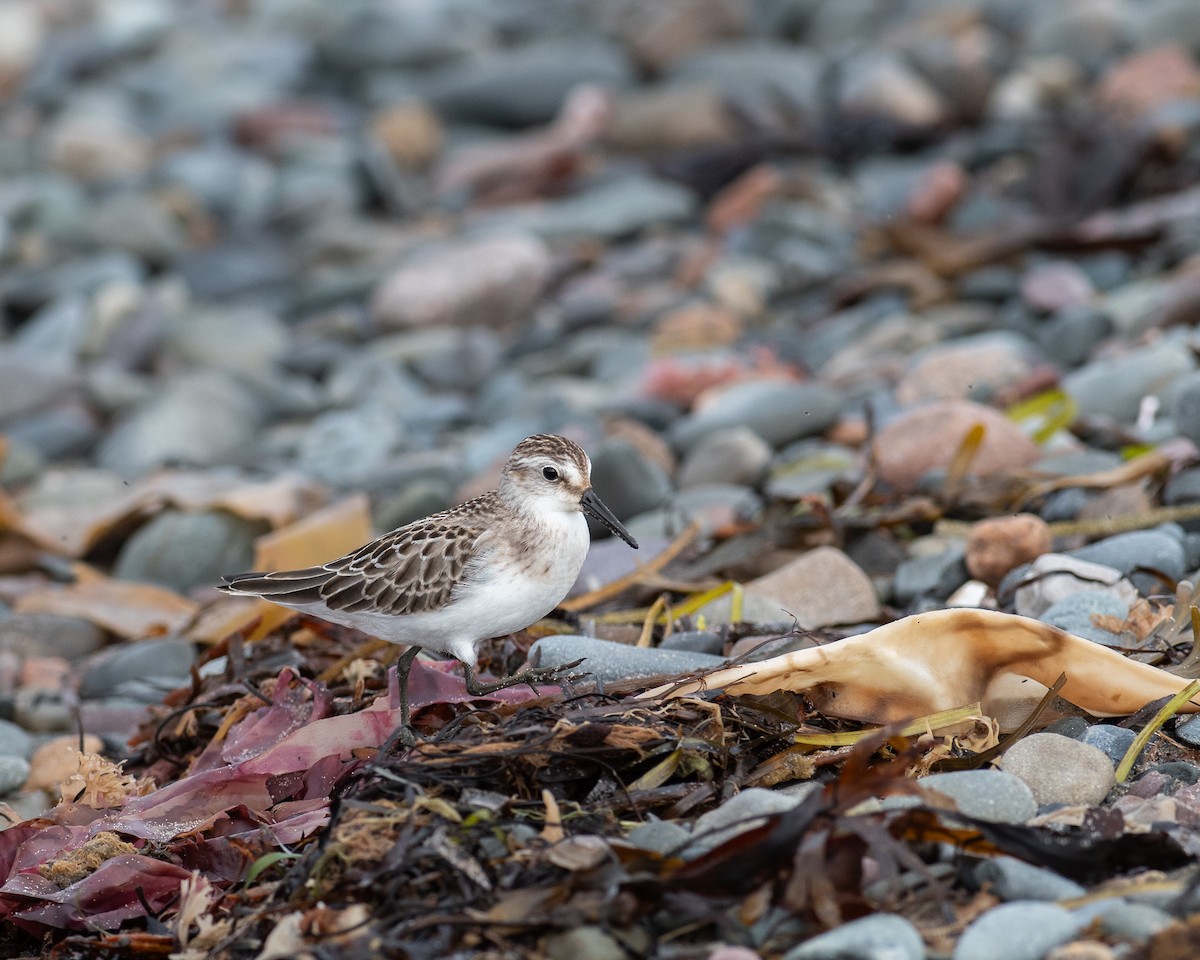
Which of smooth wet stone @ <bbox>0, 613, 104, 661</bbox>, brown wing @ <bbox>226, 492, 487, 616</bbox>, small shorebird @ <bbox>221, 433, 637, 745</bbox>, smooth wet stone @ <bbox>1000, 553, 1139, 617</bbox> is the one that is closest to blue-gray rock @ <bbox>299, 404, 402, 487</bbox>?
smooth wet stone @ <bbox>0, 613, 104, 661</bbox>

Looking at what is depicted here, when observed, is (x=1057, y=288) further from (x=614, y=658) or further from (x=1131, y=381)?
(x=614, y=658)

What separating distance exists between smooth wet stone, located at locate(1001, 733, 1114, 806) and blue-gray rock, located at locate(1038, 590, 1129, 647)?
0.80 meters

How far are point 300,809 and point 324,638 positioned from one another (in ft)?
4.84

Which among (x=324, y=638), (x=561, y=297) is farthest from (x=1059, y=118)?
(x=324, y=638)

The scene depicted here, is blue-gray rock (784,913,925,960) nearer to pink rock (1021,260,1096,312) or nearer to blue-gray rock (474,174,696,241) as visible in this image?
pink rock (1021,260,1096,312)

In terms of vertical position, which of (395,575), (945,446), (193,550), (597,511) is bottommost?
(193,550)

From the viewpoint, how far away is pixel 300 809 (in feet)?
13.5

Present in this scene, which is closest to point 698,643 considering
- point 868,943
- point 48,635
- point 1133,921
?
point 868,943

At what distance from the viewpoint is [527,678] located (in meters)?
4.30

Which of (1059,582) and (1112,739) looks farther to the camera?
(1059,582)

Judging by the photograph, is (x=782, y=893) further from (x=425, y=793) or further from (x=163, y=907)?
(x=163, y=907)

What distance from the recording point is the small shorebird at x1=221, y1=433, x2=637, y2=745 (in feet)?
14.4

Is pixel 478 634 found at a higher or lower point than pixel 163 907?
higher

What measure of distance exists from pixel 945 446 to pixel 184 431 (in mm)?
5113
